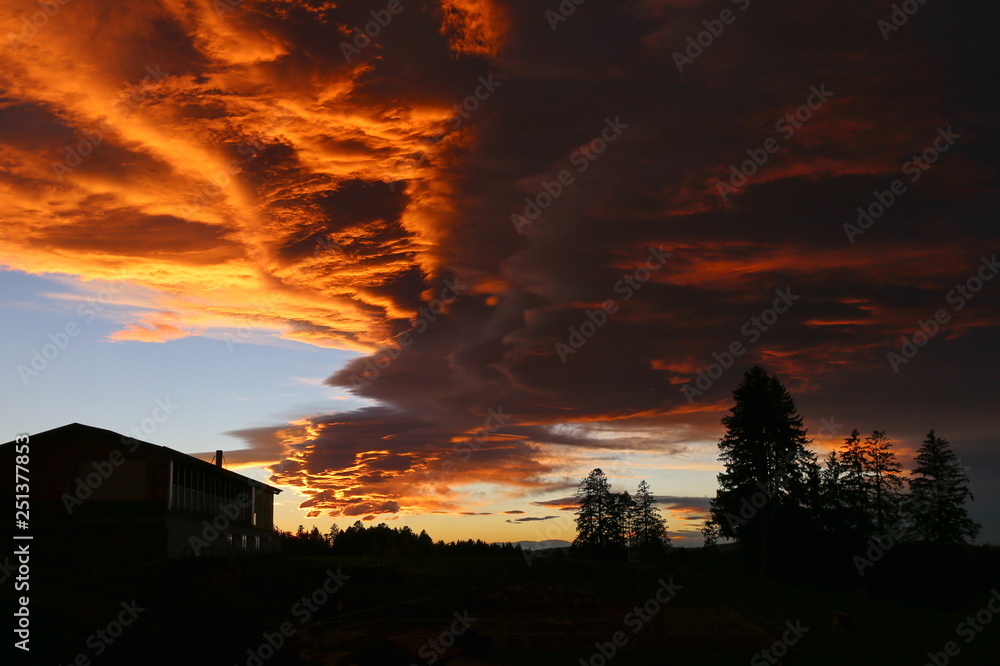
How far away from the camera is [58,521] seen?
3900 centimetres

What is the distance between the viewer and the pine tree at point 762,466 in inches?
2445

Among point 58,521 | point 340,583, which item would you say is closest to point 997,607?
point 340,583

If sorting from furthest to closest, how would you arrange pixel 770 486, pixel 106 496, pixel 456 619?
pixel 770 486 → pixel 106 496 → pixel 456 619

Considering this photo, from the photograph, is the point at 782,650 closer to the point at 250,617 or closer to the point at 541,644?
the point at 541,644

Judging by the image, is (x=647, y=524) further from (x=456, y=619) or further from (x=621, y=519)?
(x=456, y=619)

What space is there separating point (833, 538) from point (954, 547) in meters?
16.1

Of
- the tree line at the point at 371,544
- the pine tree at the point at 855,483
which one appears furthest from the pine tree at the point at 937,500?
the tree line at the point at 371,544

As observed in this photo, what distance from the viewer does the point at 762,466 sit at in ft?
205

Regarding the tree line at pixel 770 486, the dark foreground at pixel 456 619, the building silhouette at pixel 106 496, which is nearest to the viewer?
the dark foreground at pixel 456 619

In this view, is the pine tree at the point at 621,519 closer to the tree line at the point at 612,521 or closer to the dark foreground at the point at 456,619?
the tree line at the point at 612,521

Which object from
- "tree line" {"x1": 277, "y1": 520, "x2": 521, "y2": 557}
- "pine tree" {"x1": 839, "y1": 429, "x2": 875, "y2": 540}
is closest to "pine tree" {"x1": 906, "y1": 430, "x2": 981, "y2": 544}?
"pine tree" {"x1": 839, "y1": 429, "x2": 875, "y2": 540}

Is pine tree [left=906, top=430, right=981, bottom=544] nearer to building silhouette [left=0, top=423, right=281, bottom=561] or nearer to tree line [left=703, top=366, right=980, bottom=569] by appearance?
tree line [left=703, top=366, right=980, bottom=569]

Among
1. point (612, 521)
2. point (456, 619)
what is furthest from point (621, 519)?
point (456, 619)

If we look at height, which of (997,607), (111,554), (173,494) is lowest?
(997,607)
